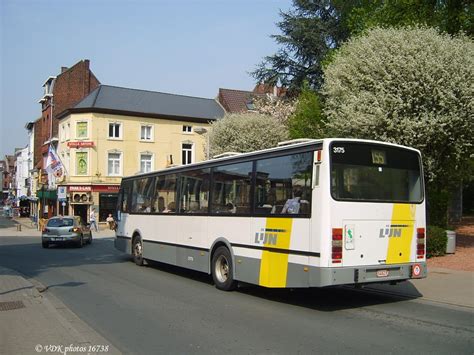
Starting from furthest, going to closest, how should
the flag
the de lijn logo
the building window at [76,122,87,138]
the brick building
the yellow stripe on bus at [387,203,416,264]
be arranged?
1. the brick building
2. the building window at [76,122,87,138]
3. the flag
4. the yellow stripe on bus at [387,203,416,264]
5. the de lijn logo

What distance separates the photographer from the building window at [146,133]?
158 feet

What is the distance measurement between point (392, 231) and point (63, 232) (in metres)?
19.8

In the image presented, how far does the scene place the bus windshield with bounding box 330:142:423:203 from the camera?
9094 mm

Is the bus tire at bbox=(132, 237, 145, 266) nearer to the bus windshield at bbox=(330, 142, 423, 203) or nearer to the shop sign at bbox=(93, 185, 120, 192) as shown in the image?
the bus windshield at bbox=(330, 142, 423, 203)

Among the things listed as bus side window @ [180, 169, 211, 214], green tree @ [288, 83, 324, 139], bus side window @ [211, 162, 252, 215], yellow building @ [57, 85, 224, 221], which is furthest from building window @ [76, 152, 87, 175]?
bus side window @ [211, 162, 252, 215]

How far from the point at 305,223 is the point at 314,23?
2468cm

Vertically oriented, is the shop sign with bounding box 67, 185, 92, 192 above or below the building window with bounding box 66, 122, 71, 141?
below

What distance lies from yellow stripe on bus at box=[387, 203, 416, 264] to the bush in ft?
21.9

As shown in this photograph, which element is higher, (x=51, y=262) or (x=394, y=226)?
(x=394, y=226)

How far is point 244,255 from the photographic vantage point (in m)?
10.9

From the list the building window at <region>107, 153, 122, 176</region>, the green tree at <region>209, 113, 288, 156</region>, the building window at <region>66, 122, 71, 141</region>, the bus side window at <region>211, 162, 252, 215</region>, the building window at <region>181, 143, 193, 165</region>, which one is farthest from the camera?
the building window at <region>181, 143, 193, 165</region>

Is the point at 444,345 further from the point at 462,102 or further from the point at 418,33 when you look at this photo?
the point at 418,33

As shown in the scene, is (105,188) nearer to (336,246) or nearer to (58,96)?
(58,96)

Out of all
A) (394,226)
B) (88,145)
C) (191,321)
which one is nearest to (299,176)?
(394,226)
